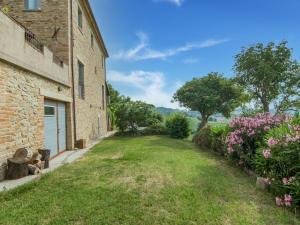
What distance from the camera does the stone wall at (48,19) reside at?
10.4m

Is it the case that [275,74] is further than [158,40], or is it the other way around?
[275,74]

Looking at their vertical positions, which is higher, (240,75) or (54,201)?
(240,75)

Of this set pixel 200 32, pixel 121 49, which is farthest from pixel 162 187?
pixel 121 49

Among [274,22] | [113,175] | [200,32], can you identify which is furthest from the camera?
[200,32]

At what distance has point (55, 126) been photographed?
9641 millimetres

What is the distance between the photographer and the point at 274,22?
1276 cm

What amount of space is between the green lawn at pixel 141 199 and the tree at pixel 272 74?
17.7 metres

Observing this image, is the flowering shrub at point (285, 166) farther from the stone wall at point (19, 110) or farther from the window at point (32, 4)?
the window at point (32, 4)

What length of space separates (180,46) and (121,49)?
5894 mm

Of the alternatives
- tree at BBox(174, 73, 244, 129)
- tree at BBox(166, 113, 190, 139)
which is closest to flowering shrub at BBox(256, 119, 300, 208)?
tree at BBox(166, 113, 190, 139)

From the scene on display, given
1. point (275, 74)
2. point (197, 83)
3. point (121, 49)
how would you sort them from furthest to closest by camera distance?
point (197, 83) → point (275, 74) → point (121, 49)

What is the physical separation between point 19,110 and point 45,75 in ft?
7.14

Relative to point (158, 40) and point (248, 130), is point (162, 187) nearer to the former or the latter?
point (248, 130)

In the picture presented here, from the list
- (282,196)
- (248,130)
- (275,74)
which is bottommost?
(282,196)
